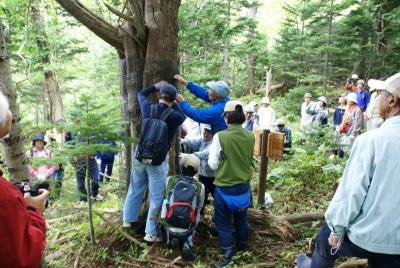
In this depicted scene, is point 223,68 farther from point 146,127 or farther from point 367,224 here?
point 367,224

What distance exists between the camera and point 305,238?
4809 mm

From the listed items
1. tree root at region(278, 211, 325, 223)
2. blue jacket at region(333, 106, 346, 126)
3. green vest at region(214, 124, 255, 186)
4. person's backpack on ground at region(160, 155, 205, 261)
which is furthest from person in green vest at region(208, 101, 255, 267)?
blue jacket at region(333, 106, 346, 126)

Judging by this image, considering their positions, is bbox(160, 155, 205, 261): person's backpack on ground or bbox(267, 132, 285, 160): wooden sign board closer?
bbox(160, 155, 205, 261): person's backpack on ground

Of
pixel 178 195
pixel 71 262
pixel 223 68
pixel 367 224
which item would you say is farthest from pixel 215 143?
pixel 223 68

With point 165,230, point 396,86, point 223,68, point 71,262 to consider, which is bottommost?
point 71,262

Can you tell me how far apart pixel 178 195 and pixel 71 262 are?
1.74 m

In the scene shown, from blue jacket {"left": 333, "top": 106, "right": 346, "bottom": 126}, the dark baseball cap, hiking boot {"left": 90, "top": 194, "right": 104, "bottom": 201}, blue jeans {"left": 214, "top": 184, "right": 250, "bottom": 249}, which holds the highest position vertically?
the dark baseball cap

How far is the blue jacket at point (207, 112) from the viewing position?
15.2 feet

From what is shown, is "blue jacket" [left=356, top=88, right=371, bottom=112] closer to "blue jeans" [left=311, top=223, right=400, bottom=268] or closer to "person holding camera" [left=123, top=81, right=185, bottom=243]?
"person holding camera" [left=123, top=81, right=185, bottom=243]

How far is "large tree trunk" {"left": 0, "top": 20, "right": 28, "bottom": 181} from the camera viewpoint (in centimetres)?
304

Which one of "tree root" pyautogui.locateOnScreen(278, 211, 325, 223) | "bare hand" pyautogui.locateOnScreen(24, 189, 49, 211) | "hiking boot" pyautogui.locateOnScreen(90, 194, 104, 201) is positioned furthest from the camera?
"hiking boot" pyautogui.locateOnScreen(90, 194, 104, 201)

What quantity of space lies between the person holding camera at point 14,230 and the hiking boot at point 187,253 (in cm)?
263

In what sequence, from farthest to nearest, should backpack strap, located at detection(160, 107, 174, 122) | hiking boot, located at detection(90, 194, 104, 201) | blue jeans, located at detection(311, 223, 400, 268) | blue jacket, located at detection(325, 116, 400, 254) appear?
hiking boot, located at detection(90, 194, 104, 201) < backpack strap, located at detection(160, 107, 174, 122) < blue jeans, located at detection(311, 223, 400, 268) < blue jacket, located at detection(325, 116, 400, 254)

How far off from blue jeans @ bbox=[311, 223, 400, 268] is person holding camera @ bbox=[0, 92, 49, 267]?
7.42 ft
